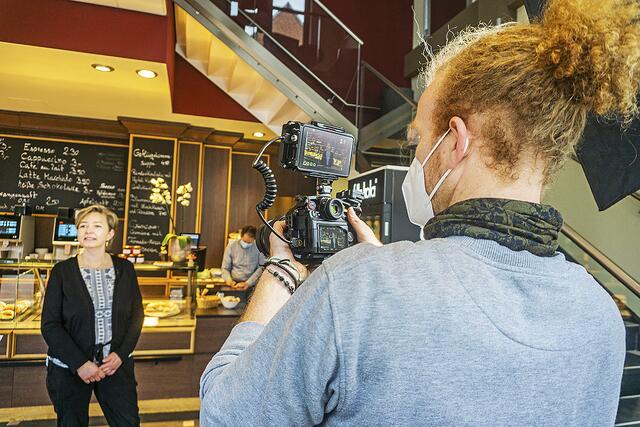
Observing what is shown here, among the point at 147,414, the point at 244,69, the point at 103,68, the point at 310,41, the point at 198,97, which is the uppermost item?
the point at 310,41

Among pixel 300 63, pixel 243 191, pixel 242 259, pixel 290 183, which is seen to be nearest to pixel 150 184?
pixel 243 191

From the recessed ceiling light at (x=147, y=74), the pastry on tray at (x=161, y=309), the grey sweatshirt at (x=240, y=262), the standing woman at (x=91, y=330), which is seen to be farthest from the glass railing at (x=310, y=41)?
the standing woman at (x=91, y=330)

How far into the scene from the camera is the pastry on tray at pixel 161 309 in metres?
3.40

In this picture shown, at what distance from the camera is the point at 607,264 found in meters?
2.54

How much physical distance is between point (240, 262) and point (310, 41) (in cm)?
260

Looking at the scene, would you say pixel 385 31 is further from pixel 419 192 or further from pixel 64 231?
pixel 419 192

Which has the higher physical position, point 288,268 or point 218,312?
point 288,268

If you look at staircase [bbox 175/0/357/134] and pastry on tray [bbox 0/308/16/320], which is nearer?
pastry on tray [bbox 0/308/16/320]

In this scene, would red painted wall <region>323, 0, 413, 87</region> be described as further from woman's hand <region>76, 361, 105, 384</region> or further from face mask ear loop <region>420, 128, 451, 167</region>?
face mask ear loop <region>420, 128, 451, 167</region>

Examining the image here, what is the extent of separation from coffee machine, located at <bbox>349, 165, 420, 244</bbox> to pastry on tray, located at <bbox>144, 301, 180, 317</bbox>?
1.76 metres

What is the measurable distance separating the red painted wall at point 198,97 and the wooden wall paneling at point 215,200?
0.64m

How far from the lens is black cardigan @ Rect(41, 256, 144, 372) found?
236 centimetres

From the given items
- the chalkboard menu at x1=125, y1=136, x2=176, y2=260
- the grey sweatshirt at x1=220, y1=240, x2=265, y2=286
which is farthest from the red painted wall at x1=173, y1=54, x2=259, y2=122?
the grey sweatshirt at x1=220, y1=240, x2=265, y2=286

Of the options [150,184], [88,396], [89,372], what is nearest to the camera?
[89,372]
